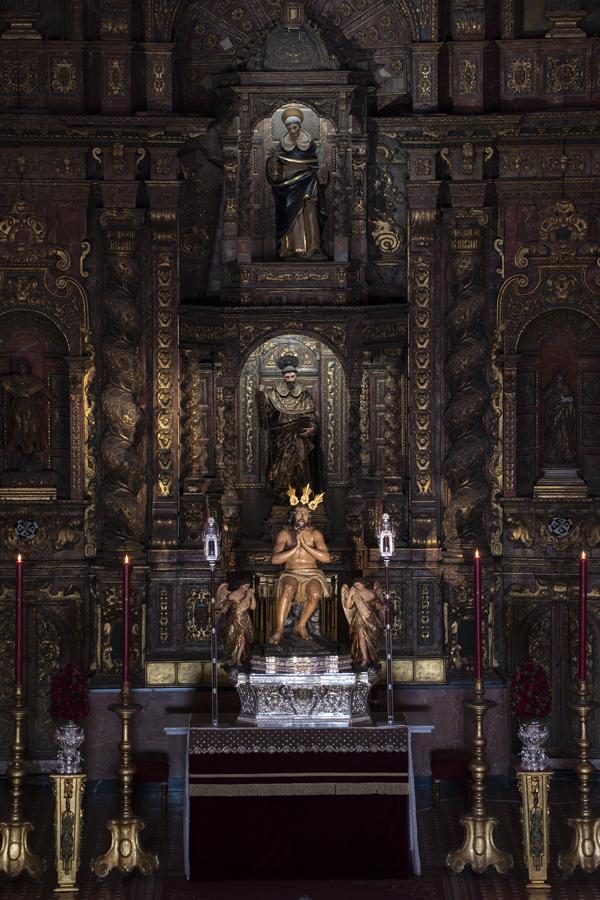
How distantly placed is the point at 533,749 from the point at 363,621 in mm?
2170

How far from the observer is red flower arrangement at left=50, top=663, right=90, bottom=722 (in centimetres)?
1546

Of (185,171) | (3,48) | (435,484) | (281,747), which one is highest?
(3,48)

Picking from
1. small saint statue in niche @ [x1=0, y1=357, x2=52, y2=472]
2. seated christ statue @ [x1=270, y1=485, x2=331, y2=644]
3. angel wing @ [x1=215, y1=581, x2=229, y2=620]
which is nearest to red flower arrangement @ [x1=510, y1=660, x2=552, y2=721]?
seated christ statue @ [x1=270, y1=485, x2=331, y2=644]

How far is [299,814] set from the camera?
15.3m

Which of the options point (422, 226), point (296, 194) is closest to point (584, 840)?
point (422, 226)

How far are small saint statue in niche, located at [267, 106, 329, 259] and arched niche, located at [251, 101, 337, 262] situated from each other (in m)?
0.10

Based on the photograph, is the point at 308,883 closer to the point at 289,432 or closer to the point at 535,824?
the point at 535,824

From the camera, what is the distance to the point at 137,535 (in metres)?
18.5

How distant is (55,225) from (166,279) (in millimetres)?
1298

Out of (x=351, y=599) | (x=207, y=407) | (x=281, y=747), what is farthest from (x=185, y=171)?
(x=281, y=747)

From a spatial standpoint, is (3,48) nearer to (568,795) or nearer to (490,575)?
(490,575)

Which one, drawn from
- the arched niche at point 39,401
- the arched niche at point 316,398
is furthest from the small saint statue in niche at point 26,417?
the arched niche at point 316,398

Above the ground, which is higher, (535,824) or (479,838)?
(535,824)

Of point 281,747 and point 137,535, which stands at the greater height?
point 137,535
